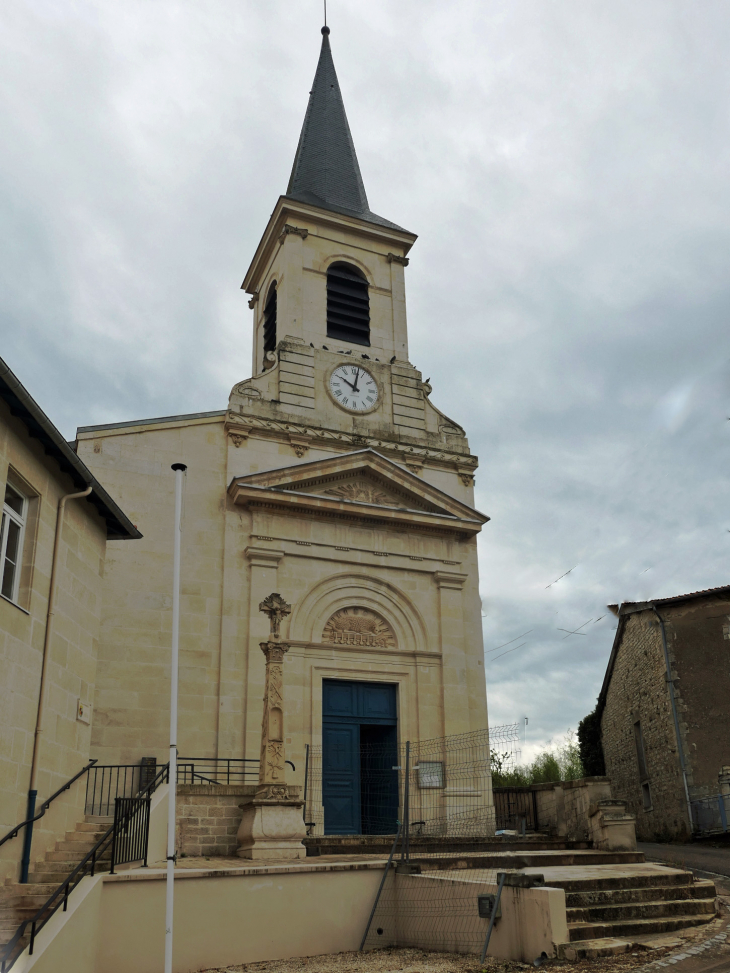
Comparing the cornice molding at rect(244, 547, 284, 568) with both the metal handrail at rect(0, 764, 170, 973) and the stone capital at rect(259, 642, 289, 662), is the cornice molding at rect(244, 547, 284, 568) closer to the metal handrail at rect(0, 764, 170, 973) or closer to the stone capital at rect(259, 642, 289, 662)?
the stone capital at rect(259, 642, 289, 662)

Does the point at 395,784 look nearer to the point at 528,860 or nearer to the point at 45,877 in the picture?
the point at 528,860

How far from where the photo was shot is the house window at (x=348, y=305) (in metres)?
21.7

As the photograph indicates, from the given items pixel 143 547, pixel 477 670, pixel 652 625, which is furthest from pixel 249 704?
pixel 652 625

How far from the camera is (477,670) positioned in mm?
18359

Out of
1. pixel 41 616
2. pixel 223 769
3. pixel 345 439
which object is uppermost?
pixel 345 439

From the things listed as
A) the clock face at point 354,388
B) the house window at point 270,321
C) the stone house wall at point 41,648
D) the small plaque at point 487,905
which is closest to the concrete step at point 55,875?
the stone house wall at point 41,648

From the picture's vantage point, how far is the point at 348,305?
72.2 feet

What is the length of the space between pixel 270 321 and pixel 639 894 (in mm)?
17284

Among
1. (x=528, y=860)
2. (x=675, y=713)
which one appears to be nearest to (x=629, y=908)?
(x=528, y=860)

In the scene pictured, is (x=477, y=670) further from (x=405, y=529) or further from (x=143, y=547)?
(x=143, y=547)

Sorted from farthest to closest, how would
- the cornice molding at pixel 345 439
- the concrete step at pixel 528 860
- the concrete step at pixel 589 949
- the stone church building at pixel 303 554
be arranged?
the cornice molding at pixel 345 439 < the stone church building at pixel 303 554 < the concrete step at pixel 528 860 < the concrete step at pixel 589 949

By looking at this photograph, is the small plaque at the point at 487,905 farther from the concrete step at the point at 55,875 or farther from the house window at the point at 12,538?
the house window at the point at 12,538

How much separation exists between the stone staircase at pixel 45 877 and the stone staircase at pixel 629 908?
17.0 feet

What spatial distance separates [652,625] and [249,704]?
10304mm
